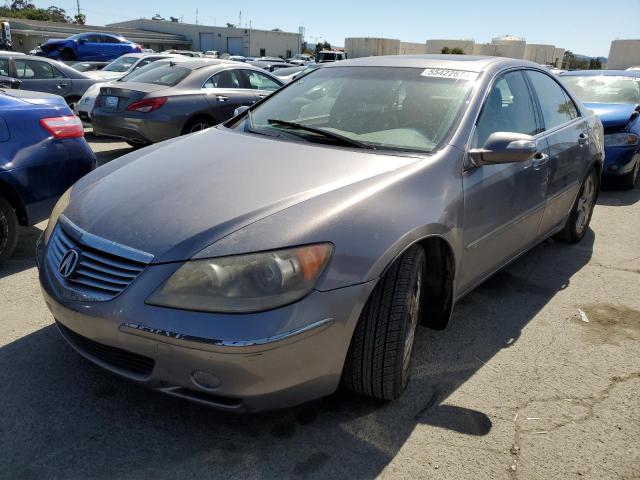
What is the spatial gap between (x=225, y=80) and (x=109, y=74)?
6.31 metres

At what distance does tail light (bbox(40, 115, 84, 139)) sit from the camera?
12.7 feet

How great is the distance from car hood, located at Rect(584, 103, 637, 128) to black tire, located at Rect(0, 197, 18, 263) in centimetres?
643

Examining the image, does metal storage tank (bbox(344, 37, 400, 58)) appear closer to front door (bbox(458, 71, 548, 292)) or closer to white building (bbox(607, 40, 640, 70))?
white building (bbox(607, 40, 640, 70))

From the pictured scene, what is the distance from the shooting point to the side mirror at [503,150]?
106 inches

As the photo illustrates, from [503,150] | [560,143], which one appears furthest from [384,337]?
[560,143]

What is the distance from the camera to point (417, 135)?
2818mm

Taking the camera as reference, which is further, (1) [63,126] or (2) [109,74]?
(2) [109,74]

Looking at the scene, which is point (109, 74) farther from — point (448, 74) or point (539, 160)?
point (539, 160)

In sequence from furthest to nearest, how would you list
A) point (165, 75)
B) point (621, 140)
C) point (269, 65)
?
point (269, 65), point (165, 75), point (621, 140)

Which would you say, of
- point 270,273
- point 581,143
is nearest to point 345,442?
point 270,273

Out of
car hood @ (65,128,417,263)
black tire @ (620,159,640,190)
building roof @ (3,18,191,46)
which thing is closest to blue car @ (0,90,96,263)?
car hood @ (65,128,417,263)

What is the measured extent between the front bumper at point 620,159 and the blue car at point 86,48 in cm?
2579

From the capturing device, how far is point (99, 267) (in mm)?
2123

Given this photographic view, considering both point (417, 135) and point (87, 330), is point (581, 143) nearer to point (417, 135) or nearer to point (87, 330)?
point (417, 135)
